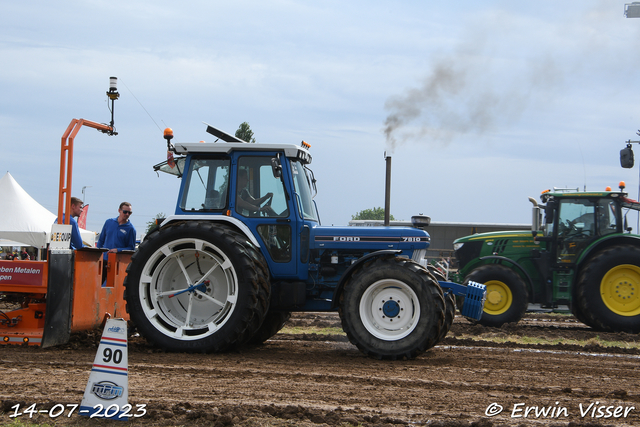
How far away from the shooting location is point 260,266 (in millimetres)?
6527

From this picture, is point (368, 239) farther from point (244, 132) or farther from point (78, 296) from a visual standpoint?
point (244, 132)

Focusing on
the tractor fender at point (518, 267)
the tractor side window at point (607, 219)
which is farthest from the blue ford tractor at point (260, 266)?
the tractor side window at point (607, 219)

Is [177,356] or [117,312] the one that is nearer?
[177,356]

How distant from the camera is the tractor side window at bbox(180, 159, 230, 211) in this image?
692cm

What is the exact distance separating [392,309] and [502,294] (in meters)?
4.93

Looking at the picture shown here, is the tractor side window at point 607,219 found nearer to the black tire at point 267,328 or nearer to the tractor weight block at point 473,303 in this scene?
the tractor weight block at point 473,303

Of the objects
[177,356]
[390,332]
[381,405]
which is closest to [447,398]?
[381,405]

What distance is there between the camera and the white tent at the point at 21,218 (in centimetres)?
1708

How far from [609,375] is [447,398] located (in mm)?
2077

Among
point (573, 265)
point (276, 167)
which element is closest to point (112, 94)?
point (276, 167)

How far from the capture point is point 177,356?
6.31 metres

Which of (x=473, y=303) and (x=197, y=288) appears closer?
(x=197, y=288)

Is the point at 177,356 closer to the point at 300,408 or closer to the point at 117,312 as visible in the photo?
the point at 117,312

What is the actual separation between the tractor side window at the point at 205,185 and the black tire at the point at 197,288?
31 cm
